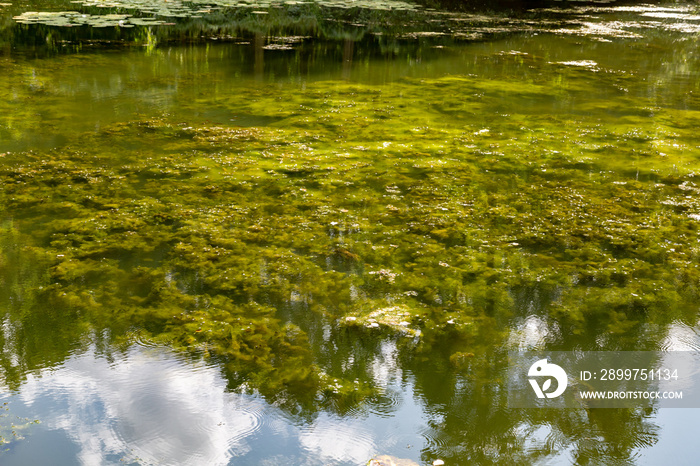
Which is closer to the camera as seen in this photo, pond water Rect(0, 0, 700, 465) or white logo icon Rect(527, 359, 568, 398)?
pond water Rect(0, 0, 700, 465)

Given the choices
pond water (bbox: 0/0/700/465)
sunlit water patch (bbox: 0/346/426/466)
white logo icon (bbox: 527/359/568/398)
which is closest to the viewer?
sunlit water patch (bbox: 0/346/426/466)

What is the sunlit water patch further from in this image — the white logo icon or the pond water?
the white logo icon

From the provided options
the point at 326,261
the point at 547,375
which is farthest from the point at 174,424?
the point at 547,375

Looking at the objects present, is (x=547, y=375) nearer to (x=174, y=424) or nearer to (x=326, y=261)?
(x=326, y=261)

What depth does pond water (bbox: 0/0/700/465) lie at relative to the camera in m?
1.89

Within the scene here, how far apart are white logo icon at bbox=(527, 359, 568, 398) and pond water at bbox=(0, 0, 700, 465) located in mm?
101

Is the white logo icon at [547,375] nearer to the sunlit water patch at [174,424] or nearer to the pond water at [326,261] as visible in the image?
the pond water at [326,261]

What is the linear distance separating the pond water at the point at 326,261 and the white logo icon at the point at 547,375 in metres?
0.10

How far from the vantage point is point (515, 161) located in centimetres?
418

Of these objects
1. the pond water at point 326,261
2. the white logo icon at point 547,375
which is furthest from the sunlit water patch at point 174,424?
the white logo icon at point 547,375

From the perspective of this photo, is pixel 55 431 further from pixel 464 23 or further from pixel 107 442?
pixel 464 23

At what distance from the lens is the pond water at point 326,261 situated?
189 cm

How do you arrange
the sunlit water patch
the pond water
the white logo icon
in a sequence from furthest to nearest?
1. the white logo icon
2. the pond water
3. the sunlit water patch

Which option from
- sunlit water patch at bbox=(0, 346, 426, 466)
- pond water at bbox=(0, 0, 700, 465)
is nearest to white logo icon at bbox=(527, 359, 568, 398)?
pond water at bbox=(0, 0, 700, 465)
